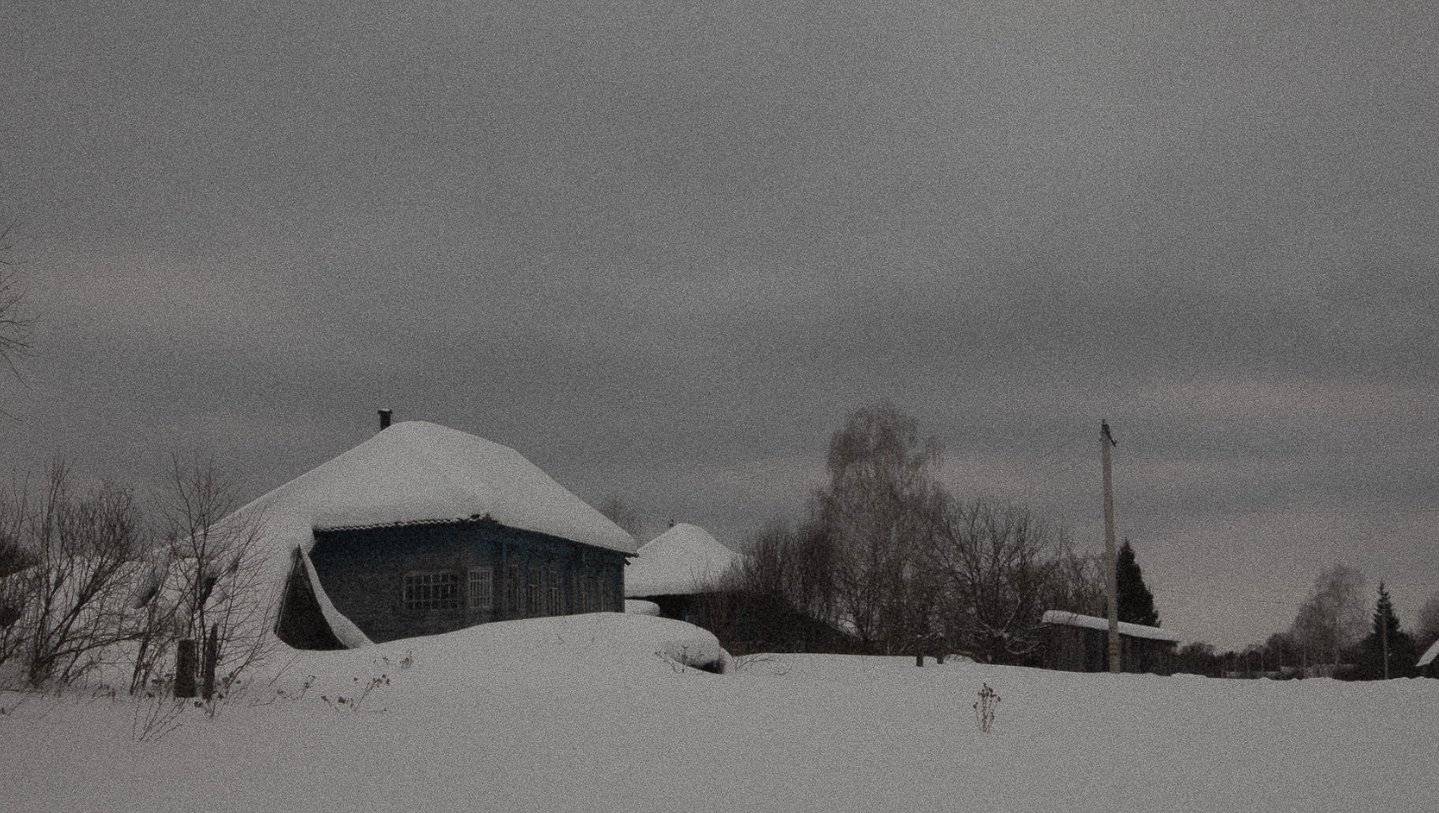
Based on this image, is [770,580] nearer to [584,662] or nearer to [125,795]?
[584,662]

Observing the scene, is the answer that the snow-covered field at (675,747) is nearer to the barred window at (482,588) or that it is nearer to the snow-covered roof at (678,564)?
the barred window at (482,588)

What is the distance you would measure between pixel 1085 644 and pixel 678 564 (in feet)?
67.4

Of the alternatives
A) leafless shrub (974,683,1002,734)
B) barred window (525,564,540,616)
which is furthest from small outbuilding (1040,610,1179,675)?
leafless shrub (974,683,1002,734)

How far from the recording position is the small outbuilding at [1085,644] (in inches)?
1315

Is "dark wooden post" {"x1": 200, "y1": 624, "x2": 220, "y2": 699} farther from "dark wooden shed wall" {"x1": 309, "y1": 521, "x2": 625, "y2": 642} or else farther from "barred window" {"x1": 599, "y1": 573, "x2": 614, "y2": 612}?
"barred window" {"x1": 599, "y1": 573, "x2": 614, "y2": 612}

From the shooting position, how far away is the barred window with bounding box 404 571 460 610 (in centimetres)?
2680

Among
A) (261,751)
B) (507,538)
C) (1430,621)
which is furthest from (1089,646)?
(1430,621)

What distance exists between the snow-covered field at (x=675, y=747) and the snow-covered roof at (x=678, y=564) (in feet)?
99.5

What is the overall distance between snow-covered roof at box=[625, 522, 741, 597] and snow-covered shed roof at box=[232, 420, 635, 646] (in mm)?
15425

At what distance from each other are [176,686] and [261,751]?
330 cm

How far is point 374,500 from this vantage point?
88.2 ft

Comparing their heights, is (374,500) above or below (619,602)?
above

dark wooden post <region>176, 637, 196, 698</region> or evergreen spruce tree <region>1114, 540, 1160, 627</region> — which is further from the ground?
dark wooden post <region>176, 637, 196, 698</region>

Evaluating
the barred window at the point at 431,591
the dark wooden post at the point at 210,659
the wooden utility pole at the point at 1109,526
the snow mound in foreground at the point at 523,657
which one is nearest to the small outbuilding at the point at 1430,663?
the wooden utility pole at the point at 1109,526
